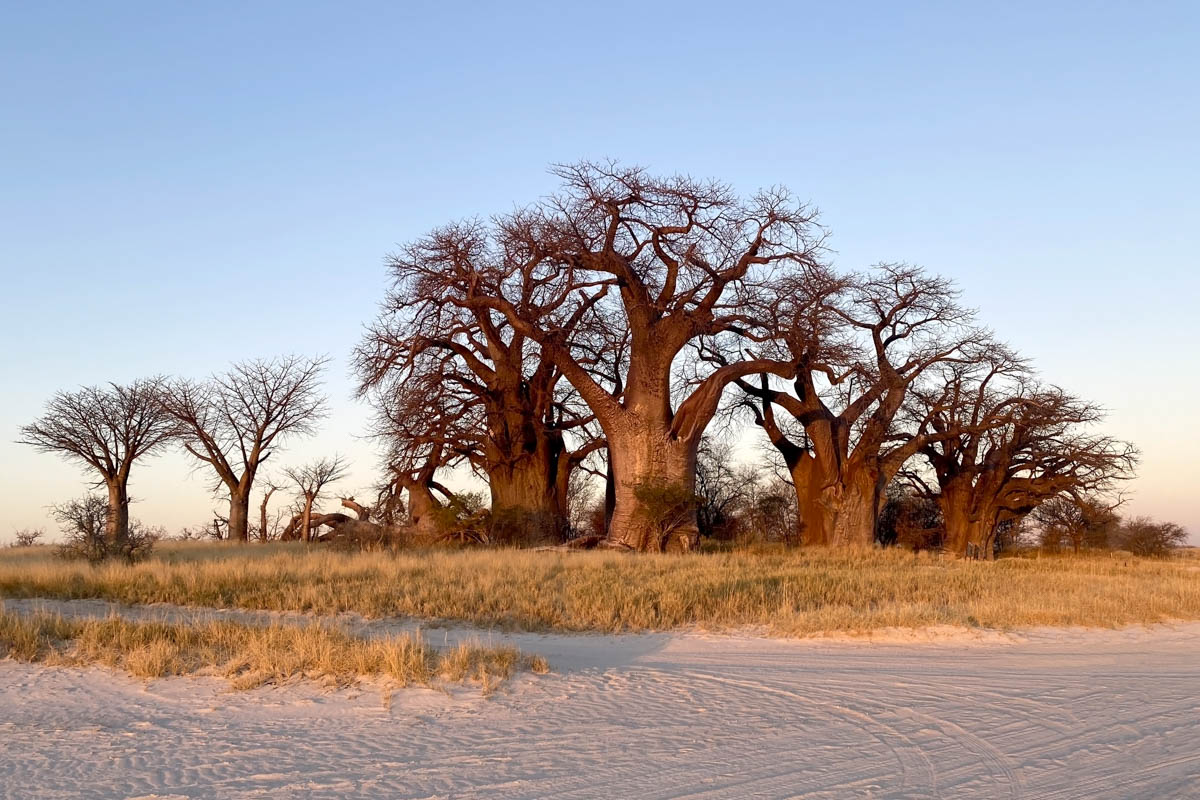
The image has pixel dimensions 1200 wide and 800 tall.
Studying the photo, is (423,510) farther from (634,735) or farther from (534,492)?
(634,735)

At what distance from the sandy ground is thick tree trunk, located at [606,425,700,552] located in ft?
44.0

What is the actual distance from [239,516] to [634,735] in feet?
92.3

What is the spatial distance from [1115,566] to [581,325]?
14.1m

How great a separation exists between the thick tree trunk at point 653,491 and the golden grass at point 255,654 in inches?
547

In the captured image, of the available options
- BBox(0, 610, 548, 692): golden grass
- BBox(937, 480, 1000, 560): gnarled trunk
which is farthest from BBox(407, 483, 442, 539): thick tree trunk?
BBox(0, 610, 548, 692): golden grass

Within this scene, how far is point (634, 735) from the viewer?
247 inches

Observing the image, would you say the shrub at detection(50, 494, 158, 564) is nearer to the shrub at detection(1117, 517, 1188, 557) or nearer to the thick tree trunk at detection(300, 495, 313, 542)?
the thick tree trunk at detection(300, 495, 313, 542)

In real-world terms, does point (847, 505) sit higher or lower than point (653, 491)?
lower

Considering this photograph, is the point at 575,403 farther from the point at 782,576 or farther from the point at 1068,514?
the point at 1068,514

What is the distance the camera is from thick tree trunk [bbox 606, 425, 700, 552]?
2269cm

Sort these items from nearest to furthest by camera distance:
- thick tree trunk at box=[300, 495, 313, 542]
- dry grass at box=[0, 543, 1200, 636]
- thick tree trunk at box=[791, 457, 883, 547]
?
1. dry grass at box=[0, 543, 1200, 636]
2. thick tree trunk at box=[791, 457, 883, 547]
3. thick tree trunk at box=[300, 495, 313, 542]

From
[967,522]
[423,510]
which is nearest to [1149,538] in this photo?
[967,522]

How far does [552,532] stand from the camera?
2616cm

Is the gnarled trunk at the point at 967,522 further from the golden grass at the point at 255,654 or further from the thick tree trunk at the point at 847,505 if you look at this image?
the golden grass at the point at 255,654
